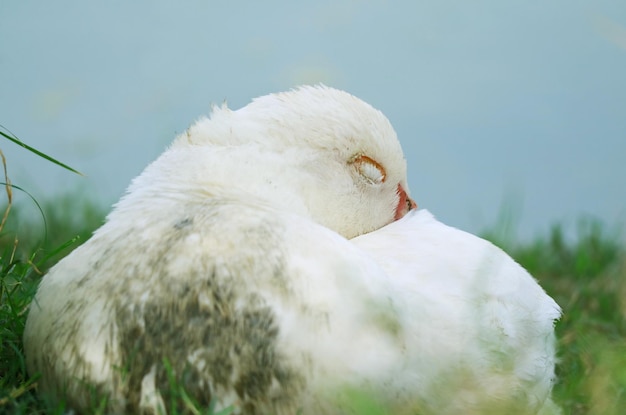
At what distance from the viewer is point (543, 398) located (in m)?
3.00

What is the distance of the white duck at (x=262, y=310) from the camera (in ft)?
7.88

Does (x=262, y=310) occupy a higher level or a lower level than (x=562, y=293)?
higher

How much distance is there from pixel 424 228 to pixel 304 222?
2.48 ft

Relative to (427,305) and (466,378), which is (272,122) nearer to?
(427,305)

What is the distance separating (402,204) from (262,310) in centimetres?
136

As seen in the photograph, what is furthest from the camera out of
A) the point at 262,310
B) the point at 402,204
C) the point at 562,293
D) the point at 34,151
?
the point at 562,293

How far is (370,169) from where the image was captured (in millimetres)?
3418

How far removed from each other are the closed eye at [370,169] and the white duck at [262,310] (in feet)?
Answer: 1.04

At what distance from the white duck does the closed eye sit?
1.04 ft

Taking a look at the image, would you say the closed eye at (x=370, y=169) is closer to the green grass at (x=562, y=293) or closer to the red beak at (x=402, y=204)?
the red beak at (x=402, y=204)

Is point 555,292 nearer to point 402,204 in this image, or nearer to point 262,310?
point 402,204

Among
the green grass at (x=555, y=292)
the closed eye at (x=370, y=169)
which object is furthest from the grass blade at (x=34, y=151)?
the closed eye at (x=370, y=169)

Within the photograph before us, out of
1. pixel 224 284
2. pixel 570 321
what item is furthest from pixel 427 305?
pixel 570 321

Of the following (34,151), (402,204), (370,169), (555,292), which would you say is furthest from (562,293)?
(34,151)
